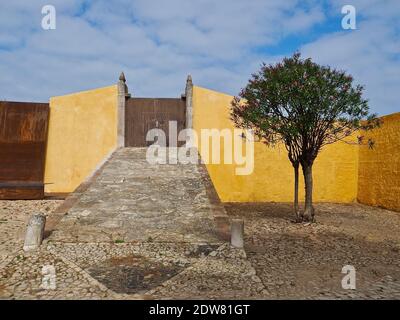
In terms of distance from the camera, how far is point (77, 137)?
1348 centimetres

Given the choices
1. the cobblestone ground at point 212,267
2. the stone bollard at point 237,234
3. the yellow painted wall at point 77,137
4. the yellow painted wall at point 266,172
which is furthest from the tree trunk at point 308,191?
the yellow painted wall at point 77,137

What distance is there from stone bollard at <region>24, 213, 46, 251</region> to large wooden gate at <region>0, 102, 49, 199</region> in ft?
22.4

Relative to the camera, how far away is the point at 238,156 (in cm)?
1350

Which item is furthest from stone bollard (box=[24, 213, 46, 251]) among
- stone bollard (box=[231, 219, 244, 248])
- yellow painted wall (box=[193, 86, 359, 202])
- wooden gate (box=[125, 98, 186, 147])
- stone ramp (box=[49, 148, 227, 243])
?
wooden gate (box=[125, 98, 186, 147])

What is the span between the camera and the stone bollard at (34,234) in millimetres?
6297

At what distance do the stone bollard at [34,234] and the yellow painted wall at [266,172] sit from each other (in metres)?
7.76

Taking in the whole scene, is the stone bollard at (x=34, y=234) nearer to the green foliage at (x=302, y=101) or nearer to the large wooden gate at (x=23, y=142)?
the green foliage at (x=302, y=101)

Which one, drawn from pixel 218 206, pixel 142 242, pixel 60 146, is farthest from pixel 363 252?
pixel 60 146

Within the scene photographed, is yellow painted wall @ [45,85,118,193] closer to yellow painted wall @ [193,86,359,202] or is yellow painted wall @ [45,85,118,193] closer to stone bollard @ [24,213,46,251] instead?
yellow painted wall @ [193,86,359,202]

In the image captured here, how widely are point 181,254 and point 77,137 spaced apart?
→ 29.0 ft

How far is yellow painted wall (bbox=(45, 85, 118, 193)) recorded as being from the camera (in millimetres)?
13344

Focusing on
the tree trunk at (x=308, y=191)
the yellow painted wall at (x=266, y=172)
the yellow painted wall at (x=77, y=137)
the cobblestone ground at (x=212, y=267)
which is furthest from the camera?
the yellow painted wall at (x=266, y=172)

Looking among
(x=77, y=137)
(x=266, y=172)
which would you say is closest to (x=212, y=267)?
(x=266, y=172)
